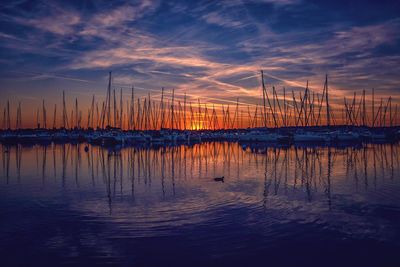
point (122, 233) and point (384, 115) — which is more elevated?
point (384, 115)

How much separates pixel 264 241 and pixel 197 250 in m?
2.01

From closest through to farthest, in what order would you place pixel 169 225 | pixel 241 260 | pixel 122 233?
1. pixel 241 260
2. pixel 122 233
3. pixel 169 225

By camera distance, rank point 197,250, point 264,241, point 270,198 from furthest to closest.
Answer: point 270,198 < point 264,241 < point 197,250

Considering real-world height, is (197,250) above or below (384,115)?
below

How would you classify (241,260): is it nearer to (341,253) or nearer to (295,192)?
(341,253)

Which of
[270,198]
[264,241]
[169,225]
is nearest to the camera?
[264,241]

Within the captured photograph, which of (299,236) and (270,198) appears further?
(270,198)

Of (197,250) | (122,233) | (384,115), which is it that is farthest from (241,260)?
(384,115)

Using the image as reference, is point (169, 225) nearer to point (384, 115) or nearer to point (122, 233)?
point (122, 233)

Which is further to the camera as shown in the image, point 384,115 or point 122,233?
point 384,115

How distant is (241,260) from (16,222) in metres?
8.19

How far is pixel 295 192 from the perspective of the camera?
15.2 metres

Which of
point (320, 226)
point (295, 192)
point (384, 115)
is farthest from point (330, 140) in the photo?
point (320, 226)

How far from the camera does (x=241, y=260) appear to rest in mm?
7469
